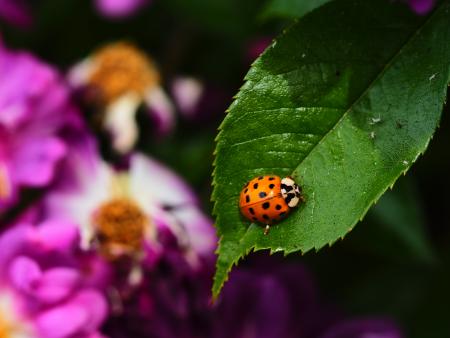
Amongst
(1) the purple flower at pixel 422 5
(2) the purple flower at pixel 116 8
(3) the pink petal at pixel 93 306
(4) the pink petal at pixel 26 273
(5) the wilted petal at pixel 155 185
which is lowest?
(5) the wilted petal at pixel 155 185

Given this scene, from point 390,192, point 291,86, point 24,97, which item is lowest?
point 390,192

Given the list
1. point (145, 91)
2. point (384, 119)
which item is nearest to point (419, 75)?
point (384, 119)

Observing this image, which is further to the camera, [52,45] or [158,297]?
[52,45]

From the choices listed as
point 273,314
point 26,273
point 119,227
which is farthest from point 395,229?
point 26,273

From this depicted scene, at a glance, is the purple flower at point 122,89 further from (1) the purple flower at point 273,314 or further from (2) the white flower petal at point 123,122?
(1) the purple flower at point 273,314

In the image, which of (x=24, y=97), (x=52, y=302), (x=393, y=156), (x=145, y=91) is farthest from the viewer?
(x=145, y=91)

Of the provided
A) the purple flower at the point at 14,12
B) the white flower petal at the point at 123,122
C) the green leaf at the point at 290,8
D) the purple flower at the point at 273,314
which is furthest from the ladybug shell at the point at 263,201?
the purple flower at the point at 14,12

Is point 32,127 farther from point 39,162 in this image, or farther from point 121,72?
point 121,72

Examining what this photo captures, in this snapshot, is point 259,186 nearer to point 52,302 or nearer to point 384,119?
point 384,119
